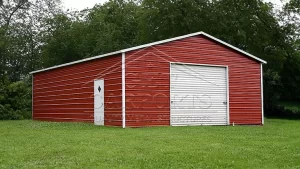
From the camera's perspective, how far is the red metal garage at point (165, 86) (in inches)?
637

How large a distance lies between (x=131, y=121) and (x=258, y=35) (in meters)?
18.8

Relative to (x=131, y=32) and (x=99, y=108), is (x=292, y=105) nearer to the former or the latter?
(x=131, y=32)

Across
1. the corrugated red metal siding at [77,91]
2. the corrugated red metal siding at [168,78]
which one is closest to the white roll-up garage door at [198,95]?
the corrugated red metal siding at [168,78]

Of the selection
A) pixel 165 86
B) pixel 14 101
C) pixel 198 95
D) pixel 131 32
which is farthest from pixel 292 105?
pixel 165 86

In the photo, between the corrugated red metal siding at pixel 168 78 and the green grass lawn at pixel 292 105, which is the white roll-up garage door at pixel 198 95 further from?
the green grass lawn at pixel 292 105

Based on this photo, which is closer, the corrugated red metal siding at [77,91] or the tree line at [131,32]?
the corrugated red metal siding at [77,91]

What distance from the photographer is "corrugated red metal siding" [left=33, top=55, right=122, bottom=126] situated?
16.4m

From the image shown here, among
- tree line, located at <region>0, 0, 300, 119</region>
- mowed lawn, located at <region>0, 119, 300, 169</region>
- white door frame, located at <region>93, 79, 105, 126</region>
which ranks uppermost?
tree line, located at <region>0, 0, 300, 119</region>

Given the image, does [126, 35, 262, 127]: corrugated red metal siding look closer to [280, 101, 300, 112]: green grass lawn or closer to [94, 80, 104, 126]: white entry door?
[94, 80, 104, 126]: white entry door

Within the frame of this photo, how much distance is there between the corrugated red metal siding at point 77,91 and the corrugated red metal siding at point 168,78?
1.79 ft

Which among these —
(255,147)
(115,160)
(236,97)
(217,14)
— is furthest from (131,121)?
(217,14)

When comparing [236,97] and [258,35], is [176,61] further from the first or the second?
[258,35]

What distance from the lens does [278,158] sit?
7988 mm

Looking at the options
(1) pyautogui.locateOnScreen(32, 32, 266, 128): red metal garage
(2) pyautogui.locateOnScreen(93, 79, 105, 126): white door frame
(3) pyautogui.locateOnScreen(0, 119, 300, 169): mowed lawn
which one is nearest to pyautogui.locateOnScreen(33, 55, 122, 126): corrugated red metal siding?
(1) pyautogui.locateOnScreen(32, 32, 266, 128): red metal garage
